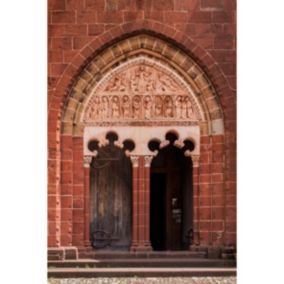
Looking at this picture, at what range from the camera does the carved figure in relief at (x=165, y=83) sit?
12820mm

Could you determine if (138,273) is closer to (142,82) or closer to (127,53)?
(142,82)

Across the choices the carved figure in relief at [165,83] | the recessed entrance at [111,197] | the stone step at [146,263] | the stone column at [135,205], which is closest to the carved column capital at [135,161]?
the stone column at [135,205]

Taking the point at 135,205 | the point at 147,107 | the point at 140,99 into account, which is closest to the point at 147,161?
the point at 135,205

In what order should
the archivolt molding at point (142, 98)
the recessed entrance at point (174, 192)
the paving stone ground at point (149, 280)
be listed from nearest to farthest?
1. the paving stone ground at point (149, 280)
2. the archivolt molding at point (142, 98)
3. the recessed entrance at point (174, 192)

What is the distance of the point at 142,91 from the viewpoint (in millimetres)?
12789

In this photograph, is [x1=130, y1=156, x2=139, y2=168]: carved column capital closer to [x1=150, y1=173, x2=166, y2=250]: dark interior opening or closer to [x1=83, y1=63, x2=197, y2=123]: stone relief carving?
[x1=83, y1=63, x2=197, y2=123]: stone relief carving

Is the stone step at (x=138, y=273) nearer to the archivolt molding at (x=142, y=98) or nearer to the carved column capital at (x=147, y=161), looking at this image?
the carved column capital at (x=147, y=161)

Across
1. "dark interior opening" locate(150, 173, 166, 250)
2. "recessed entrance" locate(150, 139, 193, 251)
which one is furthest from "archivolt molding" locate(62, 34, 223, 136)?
"dark interior opening" locate(150, 173, 166, 250)

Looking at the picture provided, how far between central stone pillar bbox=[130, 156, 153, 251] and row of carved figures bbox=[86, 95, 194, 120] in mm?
950

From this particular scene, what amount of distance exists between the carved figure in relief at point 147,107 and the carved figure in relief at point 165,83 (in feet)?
0.85

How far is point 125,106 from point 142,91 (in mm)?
388

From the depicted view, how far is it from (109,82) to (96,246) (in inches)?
127

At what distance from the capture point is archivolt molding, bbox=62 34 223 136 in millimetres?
12656
